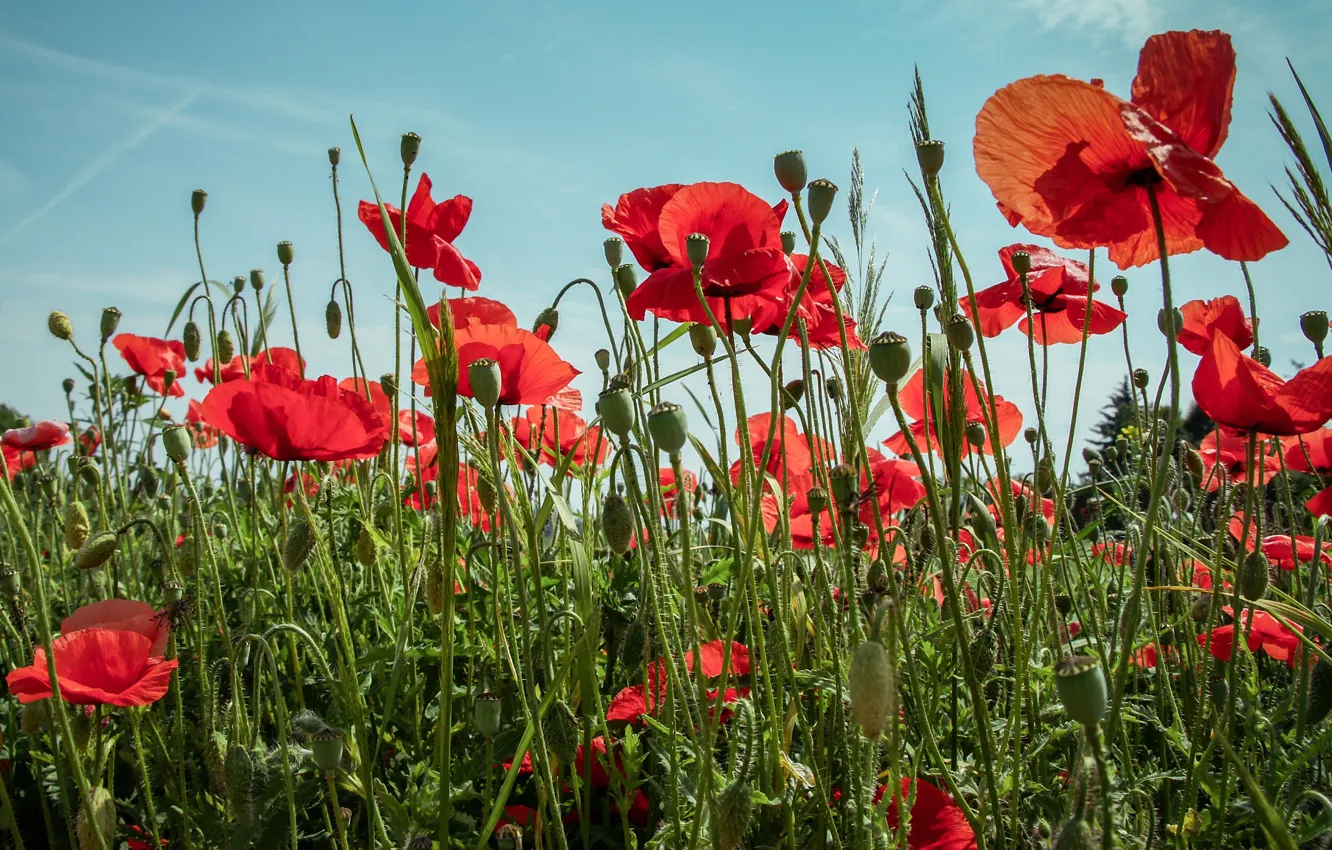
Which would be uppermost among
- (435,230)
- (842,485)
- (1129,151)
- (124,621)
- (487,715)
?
(435,230)

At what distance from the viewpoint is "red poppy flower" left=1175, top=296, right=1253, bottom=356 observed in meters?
2.27

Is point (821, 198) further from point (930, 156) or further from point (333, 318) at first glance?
point (333, 318)

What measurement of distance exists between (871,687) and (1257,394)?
101 cm

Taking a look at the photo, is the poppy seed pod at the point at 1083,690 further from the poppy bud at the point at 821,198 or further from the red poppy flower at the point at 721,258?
the red poppy flower at the point at 721,258

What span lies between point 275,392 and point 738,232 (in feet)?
2.71

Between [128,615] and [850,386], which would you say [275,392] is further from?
[850,386]

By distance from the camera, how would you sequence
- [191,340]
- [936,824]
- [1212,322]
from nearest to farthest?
[936,824], [1212,322], [191,340]

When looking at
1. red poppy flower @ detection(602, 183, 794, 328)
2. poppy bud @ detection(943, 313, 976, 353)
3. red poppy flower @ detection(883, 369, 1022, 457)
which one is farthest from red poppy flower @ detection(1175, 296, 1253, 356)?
poppy bud @ detection(943, 313, 976, 353)

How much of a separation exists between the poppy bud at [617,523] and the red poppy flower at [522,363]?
35cm

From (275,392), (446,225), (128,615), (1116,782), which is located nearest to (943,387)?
(1116,782)

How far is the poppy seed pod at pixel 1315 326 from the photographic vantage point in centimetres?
201

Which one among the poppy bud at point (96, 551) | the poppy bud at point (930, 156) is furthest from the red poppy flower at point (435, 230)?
the poppy bud at point (930, 156)

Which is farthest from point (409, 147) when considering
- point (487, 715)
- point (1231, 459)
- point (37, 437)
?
point (1231, 459)

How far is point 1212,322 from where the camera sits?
2.30 m
